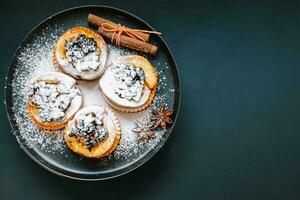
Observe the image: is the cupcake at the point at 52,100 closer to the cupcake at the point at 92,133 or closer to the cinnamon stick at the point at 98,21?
the cupcake at the point at 92,133

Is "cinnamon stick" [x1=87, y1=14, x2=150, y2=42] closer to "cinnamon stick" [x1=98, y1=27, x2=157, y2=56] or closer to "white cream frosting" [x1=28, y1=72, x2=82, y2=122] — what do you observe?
"cinnamon stick" [x1=98, y1=27, x2=157, y2=56]

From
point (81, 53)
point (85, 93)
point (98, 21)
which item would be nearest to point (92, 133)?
point (85, 93)

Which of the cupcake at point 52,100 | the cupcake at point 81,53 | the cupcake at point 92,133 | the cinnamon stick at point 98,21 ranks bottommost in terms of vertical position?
the cupcake at point 92,133

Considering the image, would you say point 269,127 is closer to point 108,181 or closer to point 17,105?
point 108,181

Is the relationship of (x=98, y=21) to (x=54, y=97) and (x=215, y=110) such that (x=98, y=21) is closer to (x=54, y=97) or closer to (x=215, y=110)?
(x=54, y=97)

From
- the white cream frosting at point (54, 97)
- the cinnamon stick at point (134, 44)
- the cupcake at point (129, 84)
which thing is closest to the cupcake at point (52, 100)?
the white cream frosting at point (54, 97)
